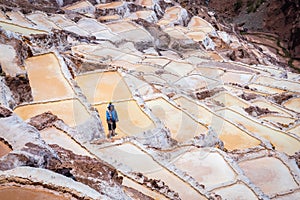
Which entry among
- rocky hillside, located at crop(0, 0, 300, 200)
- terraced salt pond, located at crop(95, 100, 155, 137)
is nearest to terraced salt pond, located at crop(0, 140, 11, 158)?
rocky hillside, located at crop(0, 0, 300, 200)

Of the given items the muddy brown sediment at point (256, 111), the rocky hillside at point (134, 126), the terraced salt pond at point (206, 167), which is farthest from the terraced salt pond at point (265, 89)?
the terraced salt pond at point (206, 167)

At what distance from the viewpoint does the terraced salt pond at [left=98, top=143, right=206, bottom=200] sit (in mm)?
11025

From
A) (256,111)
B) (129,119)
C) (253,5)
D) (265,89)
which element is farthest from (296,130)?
(253,5)

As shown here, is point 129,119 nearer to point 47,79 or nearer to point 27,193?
point 47,79

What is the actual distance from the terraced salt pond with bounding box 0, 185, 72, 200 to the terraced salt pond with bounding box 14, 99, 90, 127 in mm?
6066

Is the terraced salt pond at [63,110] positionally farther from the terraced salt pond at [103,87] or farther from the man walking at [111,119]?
the terraced salt pond at [103,87]

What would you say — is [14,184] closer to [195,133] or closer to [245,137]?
[195,133]

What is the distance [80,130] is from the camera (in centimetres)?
1231

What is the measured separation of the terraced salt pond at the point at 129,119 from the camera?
45.1ft

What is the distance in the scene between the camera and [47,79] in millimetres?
15242

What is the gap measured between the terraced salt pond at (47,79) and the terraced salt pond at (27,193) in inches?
301

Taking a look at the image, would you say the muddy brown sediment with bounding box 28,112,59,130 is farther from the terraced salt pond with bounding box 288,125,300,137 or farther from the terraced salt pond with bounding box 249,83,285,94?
the terraced salt pond with bounding box 249,83,285,94

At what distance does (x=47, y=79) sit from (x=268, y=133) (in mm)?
9143

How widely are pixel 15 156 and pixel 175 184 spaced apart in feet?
17.5
